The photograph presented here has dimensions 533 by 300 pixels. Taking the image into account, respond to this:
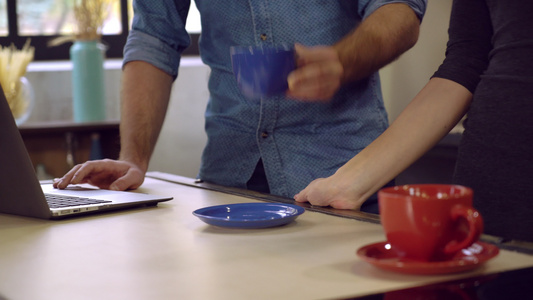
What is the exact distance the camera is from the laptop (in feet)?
3.53

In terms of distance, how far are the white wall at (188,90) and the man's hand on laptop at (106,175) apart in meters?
1.89

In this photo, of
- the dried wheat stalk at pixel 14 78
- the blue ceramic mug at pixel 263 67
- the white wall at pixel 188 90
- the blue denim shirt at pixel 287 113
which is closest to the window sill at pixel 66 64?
the white wall at pixel 188 90

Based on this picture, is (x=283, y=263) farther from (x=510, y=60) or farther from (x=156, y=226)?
(x=510, y=60)

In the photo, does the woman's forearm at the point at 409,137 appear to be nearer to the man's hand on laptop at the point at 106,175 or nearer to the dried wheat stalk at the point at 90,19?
the man's hand on laptop at the point at 106,175

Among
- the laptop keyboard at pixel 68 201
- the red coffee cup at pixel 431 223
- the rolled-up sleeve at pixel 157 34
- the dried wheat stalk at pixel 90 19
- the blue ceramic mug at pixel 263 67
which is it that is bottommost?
the laptop keyboard at pixel 68 201

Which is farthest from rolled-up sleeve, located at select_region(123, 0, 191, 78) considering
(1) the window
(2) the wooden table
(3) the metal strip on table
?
(1) the window

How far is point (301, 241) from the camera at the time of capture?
2.95ft

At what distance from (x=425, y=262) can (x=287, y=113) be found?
91cm

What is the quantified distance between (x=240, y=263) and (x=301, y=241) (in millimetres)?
129

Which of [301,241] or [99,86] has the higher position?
[99,86]

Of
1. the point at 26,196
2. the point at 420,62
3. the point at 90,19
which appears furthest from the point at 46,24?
the point at 26,196

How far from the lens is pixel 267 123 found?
1.60 metres

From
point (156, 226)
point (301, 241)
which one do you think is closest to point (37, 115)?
point (156, 226)

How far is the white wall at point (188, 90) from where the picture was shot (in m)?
3.10
